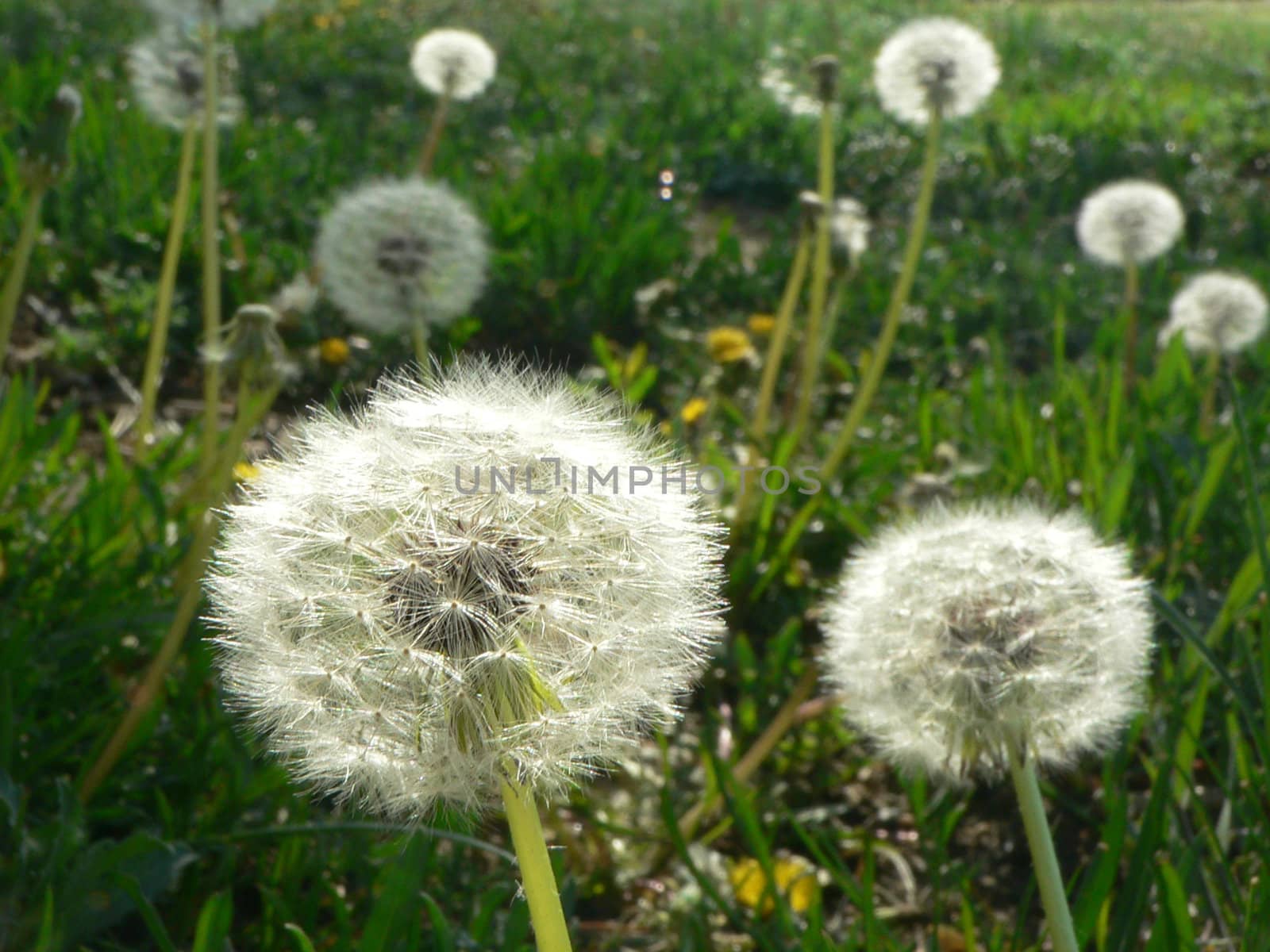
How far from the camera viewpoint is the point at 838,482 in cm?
310

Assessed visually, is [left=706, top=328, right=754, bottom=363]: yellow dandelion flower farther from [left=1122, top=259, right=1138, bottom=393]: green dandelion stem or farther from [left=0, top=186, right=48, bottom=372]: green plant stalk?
[left=0, top=186, right=48, bottom=372]: green plant stalk

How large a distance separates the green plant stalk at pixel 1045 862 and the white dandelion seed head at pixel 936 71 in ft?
6.47

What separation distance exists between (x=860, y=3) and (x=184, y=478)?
30.6 ft

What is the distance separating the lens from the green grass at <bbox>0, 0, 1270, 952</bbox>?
1756 mm

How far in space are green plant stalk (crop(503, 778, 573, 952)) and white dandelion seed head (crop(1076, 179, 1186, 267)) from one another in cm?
328

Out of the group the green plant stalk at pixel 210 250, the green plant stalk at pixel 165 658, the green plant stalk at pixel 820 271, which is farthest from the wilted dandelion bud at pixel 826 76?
the green plant stalk at pixel 165 658

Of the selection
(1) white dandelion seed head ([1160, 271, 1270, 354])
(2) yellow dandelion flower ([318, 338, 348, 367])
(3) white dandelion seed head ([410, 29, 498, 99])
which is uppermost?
(3) white dandelion seed head ([410, 29, 498, 99])

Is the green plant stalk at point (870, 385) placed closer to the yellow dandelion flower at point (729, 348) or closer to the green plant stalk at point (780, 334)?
the green plant stalk at point (780, 334)

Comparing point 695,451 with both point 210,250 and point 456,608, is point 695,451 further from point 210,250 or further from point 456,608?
point 456,608

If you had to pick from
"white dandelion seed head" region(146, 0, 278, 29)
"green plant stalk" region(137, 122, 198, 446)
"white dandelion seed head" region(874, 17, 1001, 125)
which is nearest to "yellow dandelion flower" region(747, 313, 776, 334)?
"white dandelion seed head" region(874, 17, 1001, 125)

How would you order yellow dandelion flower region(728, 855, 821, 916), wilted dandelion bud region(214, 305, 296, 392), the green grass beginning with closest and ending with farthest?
1. the green grass
2. wilted dandelion bud region(214, 305, 296, 392)
3. yellow dandelion flower region(728, 855, 821, 916)

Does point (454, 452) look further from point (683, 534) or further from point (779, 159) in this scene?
point (779, 159)

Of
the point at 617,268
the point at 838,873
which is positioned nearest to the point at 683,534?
the point at 838,873

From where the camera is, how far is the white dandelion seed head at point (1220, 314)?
3422 mm
